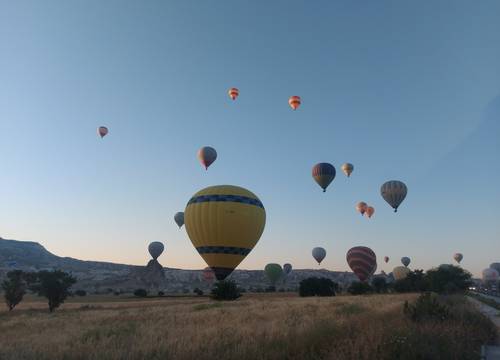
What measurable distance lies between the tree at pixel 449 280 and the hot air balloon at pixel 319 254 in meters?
26.6

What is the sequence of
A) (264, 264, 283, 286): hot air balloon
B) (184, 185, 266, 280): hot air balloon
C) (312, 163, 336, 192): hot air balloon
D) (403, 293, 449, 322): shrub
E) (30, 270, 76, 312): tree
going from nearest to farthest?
(403, 293, 449, 322): shrub < (184, 185, 266, 280): hot air balloon < (30, 270, 76, 312): tree < (312, 163, 336, 192): hot air balloon < (264, 264, 283, 286): hot air balloon

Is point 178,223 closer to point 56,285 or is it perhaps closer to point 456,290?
point 56,285

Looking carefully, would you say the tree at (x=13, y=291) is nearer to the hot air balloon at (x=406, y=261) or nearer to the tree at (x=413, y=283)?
the tree at (x=413, y=283)

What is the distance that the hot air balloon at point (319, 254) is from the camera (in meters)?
96.9

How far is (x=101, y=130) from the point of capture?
5497 cm

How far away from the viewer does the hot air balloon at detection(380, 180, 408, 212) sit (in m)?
54.6

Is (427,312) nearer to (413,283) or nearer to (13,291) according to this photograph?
(13,291)

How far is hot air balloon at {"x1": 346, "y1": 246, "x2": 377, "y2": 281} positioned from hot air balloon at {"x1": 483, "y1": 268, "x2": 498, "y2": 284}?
76.0 metres

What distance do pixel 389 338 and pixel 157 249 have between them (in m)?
102

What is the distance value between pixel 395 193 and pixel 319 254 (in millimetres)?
46390

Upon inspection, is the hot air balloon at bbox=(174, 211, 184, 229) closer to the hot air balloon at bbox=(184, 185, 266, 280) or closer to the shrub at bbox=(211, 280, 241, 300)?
the shrub at bbox=(211, 280, 241, 300)

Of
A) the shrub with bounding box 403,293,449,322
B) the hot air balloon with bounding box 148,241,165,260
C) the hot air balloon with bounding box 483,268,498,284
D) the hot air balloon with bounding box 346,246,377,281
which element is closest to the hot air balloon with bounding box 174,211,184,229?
the hot air balloon with bounding box 148,241,165,260

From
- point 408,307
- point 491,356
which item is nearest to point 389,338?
point 491,356

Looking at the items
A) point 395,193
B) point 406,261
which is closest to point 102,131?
point 395,193
